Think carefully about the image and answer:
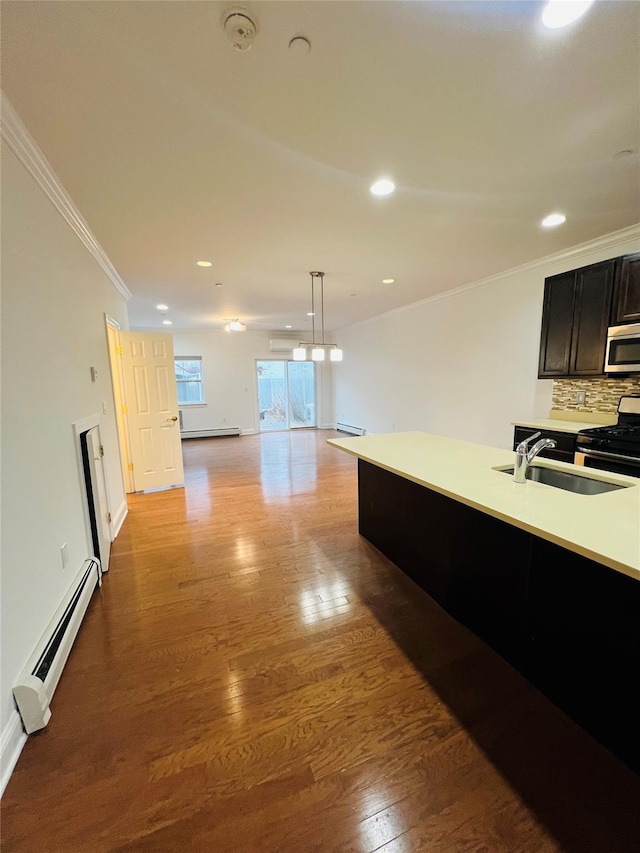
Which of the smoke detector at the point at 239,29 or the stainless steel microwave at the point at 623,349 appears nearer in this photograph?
the smoke detector at the point at 239,29

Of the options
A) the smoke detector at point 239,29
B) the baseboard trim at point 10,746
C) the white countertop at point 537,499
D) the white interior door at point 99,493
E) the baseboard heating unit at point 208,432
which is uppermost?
the smoke detector at point 239,29

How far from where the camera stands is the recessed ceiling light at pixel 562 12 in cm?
112

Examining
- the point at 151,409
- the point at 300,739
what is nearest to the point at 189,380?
the point at 151,409

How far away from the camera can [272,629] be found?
1.97 meters

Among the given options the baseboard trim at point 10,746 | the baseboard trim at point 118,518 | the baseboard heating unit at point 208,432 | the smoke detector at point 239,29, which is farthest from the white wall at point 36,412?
the baseboard heating unit at point 208,432

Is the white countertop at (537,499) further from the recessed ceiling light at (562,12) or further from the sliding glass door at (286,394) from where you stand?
the sliding glass door at (286,394)

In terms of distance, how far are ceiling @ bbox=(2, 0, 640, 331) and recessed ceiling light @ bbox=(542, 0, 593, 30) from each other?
0.13 ft

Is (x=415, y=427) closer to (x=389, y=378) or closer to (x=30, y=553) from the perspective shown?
(x=389, y=378)

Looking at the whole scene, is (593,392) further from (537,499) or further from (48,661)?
(48,661)

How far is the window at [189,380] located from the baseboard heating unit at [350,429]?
3.50m

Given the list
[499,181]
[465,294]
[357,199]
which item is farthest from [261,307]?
[499,181]

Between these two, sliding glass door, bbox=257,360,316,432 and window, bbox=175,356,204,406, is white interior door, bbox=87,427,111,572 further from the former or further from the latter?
sliding glass door, bbox=257,360,316,432

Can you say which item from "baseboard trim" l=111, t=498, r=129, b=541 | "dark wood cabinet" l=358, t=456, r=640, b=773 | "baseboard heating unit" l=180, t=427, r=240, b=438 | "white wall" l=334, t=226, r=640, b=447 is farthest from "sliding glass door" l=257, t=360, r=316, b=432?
"dark wood cabinet" l=358, t=456, r=640, b=773

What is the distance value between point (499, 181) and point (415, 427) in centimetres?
421
